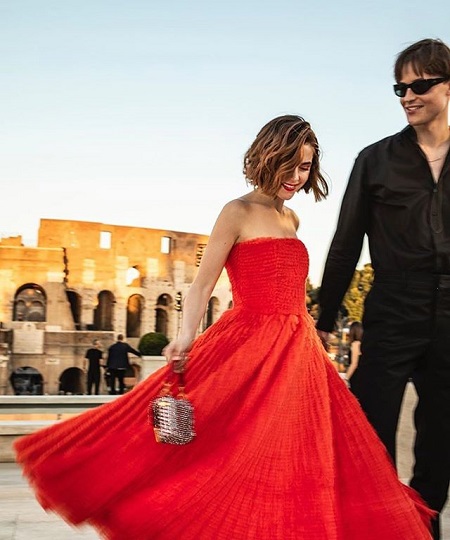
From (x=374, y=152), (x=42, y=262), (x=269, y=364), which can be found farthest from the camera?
(x=42, y=262)

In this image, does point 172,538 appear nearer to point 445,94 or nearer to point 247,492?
point 247,492

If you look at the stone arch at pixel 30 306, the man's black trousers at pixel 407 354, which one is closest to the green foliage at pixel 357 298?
the stone arch at pixel 30 306

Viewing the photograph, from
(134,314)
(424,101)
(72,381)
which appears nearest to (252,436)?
(424,101)

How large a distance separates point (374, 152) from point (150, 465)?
1196 mm

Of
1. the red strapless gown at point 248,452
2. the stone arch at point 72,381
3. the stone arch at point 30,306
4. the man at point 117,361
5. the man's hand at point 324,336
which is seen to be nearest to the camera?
the red strapless gown at point 248,452

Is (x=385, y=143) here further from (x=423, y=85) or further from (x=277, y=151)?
(x=277, y=151)

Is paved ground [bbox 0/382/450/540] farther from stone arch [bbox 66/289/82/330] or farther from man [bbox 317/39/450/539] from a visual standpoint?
stone arch [bbox 66/289/82/330]

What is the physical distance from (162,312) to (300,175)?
124ft

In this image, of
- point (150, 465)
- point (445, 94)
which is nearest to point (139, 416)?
point (150, 465)

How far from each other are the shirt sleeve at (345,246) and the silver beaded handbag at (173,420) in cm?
61

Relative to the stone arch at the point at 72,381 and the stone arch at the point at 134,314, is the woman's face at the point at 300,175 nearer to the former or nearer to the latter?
the stone arch at the point at 72,381

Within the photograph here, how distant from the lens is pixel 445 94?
8.25ft

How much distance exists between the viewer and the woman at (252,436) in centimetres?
222

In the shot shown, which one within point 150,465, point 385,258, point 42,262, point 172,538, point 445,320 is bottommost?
point 172,538
